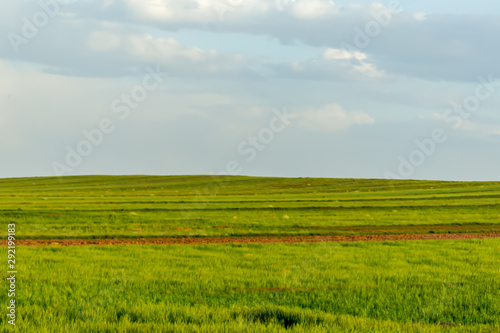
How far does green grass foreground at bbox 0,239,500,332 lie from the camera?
28.3 feet

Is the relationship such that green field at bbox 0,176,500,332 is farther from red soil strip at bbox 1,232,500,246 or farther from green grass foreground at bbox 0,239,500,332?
red soil strip at bbox 1,232,500,246

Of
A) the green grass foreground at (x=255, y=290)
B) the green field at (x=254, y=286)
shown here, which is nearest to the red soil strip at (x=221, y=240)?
the green field at (x=254, y=286)

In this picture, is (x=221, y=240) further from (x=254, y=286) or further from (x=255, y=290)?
(x=255, y=290)

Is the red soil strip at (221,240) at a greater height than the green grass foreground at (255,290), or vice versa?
the red soil strip at (221,240)

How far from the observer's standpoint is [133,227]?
26.2 m

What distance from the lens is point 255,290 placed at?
454 inches

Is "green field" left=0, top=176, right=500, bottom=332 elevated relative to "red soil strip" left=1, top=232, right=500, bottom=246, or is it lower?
lower

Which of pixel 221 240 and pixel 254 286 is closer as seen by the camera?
pixel 254 286

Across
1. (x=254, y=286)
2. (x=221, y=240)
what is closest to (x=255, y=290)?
(x=254, y=286)

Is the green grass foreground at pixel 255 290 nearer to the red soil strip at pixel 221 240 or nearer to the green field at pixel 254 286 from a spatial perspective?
the green field at pixel 254 286

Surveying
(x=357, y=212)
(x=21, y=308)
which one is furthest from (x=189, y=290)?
(x=357, y=212)

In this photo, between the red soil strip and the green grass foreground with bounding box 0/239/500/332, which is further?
the red soil strip

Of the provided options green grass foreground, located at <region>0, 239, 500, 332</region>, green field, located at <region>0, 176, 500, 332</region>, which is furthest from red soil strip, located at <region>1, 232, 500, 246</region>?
green grass foreground, located at <region>0, 239, 500, 332</region>

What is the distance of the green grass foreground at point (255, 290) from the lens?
28.3ft
